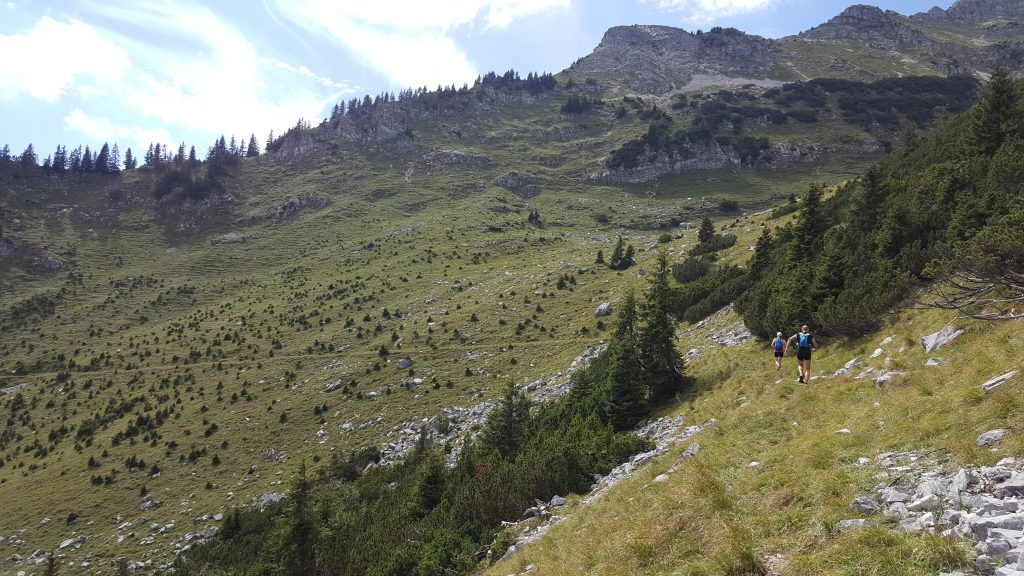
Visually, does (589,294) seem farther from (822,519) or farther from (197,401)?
(822,519)

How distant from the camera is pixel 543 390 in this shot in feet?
139

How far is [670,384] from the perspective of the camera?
27.0 metres

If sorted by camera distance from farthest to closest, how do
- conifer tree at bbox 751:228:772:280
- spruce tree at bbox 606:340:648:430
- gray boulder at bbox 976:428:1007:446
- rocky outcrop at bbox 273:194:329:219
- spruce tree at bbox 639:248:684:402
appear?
1. rocky outcrop at bbox 273:194:329:219
2. conifer tree at bbox 751:228:772:280
3. spruce tree at bbox 639:248:684:402
4. spruce tree at bbox 606:340:648:430
5. gray boulder at bbox 976:428:1007:446

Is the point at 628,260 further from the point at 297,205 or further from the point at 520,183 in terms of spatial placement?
the point at 297,205

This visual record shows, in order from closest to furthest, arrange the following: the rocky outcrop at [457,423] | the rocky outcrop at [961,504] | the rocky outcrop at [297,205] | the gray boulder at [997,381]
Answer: the rocky outcrop at [961,504], the gray boulder at [997,381], the rocky outcrop at [457,423], the rocky outcrop at [297,205]

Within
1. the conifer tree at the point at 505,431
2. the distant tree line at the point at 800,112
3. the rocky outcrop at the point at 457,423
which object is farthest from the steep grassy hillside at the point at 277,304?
the conifer tree at the point at 505,431

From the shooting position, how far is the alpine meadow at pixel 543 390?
8898mm

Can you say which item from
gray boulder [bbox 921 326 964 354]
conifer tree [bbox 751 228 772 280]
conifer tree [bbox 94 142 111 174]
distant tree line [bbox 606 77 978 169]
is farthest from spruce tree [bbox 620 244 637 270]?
conifer tree [bbox 94 142 111 174]

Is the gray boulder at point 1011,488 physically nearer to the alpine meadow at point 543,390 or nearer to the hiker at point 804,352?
the alpine meadow at point 543,390

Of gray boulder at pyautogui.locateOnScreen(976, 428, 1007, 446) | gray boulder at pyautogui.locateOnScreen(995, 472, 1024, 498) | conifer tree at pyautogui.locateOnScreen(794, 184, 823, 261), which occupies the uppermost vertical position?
conifer tree at pyautogui.locateOnScreen(794, 184, 823, 261)

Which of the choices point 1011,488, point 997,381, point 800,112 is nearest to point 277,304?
point 997,381

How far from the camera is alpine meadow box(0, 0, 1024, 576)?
8898 mm

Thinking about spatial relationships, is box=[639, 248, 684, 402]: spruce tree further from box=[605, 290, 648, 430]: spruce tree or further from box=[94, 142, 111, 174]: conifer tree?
box=[94, 142, 111, 174]: conifer tree

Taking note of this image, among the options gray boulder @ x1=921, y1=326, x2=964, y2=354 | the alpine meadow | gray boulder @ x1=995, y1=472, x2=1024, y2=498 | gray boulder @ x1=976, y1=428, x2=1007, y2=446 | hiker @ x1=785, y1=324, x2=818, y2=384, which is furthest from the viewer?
hiker @ x1=785, y1=324, x2=818, y2=384
